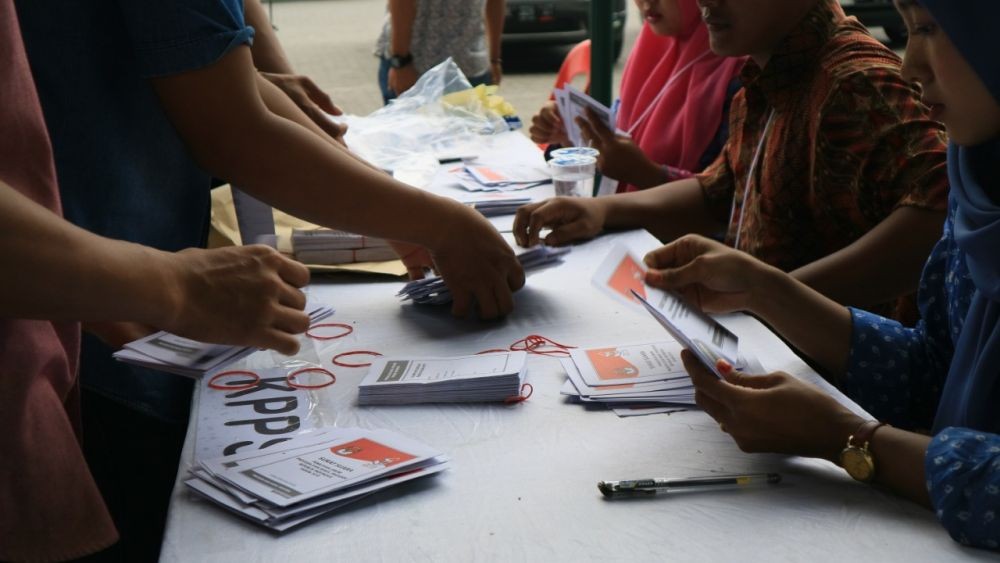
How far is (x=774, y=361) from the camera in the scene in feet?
5.61

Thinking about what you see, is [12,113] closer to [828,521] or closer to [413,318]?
[413,318]

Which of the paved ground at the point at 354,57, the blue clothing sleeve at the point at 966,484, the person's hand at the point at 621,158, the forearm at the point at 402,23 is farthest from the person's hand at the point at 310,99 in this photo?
the paved ground at the point at 354,57

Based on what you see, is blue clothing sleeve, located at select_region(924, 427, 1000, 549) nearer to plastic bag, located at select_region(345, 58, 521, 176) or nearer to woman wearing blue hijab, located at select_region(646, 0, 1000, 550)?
woman wearing blue hijab, located at select_region(646, 0, 1000, 550)

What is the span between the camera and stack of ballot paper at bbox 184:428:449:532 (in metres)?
1.26

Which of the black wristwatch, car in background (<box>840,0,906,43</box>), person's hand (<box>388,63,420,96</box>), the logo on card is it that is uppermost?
the logo on card

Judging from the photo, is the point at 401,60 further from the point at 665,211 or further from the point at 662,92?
the point at 665,211

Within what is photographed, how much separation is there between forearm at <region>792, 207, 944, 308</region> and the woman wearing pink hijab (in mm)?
941

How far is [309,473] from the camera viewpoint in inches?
52.3

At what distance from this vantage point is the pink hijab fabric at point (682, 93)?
9.82ft

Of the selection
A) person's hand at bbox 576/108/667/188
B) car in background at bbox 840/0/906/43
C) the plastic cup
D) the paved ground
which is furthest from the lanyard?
car in background at bbox 840/0/906/43

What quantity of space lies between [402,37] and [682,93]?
204 cm

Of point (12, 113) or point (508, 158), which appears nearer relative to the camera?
point (12, 113)

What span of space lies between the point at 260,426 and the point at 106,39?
2.03ft

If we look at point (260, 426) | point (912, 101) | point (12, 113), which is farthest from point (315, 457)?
point (912, 101)
